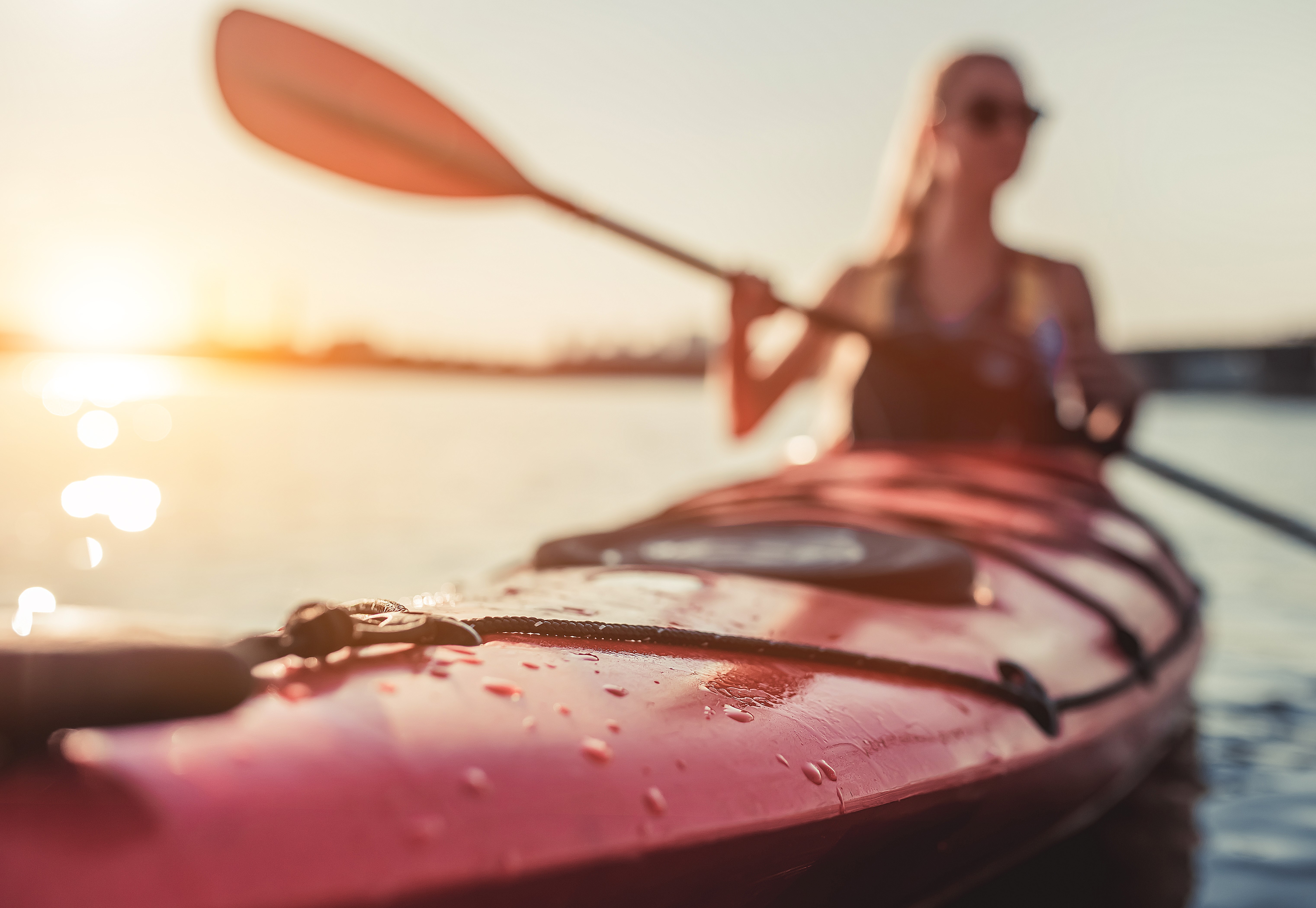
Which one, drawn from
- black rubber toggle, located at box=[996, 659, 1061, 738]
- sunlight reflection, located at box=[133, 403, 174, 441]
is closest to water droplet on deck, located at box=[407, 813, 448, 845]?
black rubber toggle, located at box=[996, 659, 1061, 738]

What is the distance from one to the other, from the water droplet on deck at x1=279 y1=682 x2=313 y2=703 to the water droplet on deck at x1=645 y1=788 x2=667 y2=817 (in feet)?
1.03

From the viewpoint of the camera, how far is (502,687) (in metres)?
0.96

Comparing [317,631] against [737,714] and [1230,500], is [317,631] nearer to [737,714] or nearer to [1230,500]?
[737,714]

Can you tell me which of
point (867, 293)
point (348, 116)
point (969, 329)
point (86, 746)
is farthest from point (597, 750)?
point (867, 293)

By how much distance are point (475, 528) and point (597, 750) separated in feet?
25.4

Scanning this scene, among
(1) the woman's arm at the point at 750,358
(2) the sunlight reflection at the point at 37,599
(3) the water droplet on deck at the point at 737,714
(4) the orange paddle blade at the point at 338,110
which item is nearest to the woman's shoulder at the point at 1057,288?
(1) the woman's arm at the point at 750,358

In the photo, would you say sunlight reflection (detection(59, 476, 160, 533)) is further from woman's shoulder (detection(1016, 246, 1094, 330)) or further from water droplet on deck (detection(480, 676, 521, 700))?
water droplet on deck (detection(480, 676, 521, 700))

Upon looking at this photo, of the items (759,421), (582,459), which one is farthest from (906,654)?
(582,459)

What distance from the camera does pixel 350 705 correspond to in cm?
84

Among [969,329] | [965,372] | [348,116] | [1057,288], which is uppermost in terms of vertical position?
[348,116]

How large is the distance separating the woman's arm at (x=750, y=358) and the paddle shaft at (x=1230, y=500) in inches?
44.5

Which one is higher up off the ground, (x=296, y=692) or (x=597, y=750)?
(x=296, y=692)

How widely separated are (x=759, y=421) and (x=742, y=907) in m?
2.55

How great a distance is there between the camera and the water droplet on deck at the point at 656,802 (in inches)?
36.0
